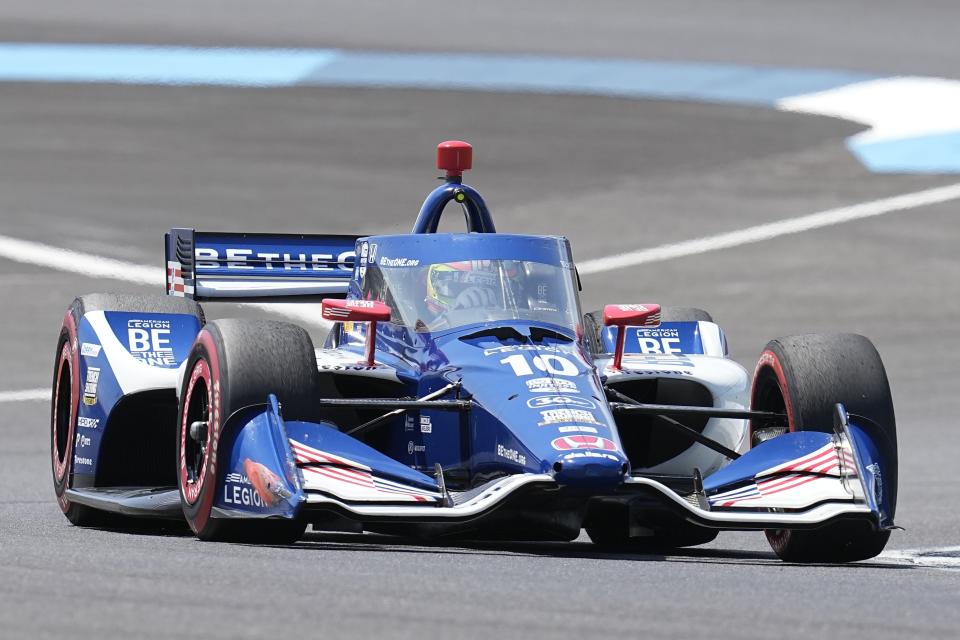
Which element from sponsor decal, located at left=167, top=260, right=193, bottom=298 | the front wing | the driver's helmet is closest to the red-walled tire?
sponsor decal, located at left=167, top=260, right=193, bottom=298

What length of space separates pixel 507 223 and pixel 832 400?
15670 millimetres

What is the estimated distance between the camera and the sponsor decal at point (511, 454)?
9.27 metres

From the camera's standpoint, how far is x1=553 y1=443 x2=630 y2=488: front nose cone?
29.4 ft

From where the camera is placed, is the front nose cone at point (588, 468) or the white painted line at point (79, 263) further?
the white painted line at point (79, 263)

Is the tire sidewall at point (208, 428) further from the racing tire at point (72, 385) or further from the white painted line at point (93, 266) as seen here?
the white painted line at point (93, 266)

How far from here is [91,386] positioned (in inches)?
462

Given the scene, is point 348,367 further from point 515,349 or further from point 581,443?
point 581,443

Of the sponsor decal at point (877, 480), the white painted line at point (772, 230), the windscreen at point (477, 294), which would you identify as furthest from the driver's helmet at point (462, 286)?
the white painted line at point (772, 230)

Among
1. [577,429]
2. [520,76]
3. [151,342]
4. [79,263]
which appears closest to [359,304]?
[577,429]

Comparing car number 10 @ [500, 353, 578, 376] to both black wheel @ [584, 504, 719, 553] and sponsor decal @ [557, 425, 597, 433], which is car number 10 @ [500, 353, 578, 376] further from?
black wheel @ [584, 504, 719, 553]

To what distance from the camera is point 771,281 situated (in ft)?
76.9

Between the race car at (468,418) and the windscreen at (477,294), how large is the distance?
0.01m

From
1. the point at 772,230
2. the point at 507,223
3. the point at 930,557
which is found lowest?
the point at 930,557

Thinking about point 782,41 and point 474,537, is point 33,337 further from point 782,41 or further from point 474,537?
point 782,41
